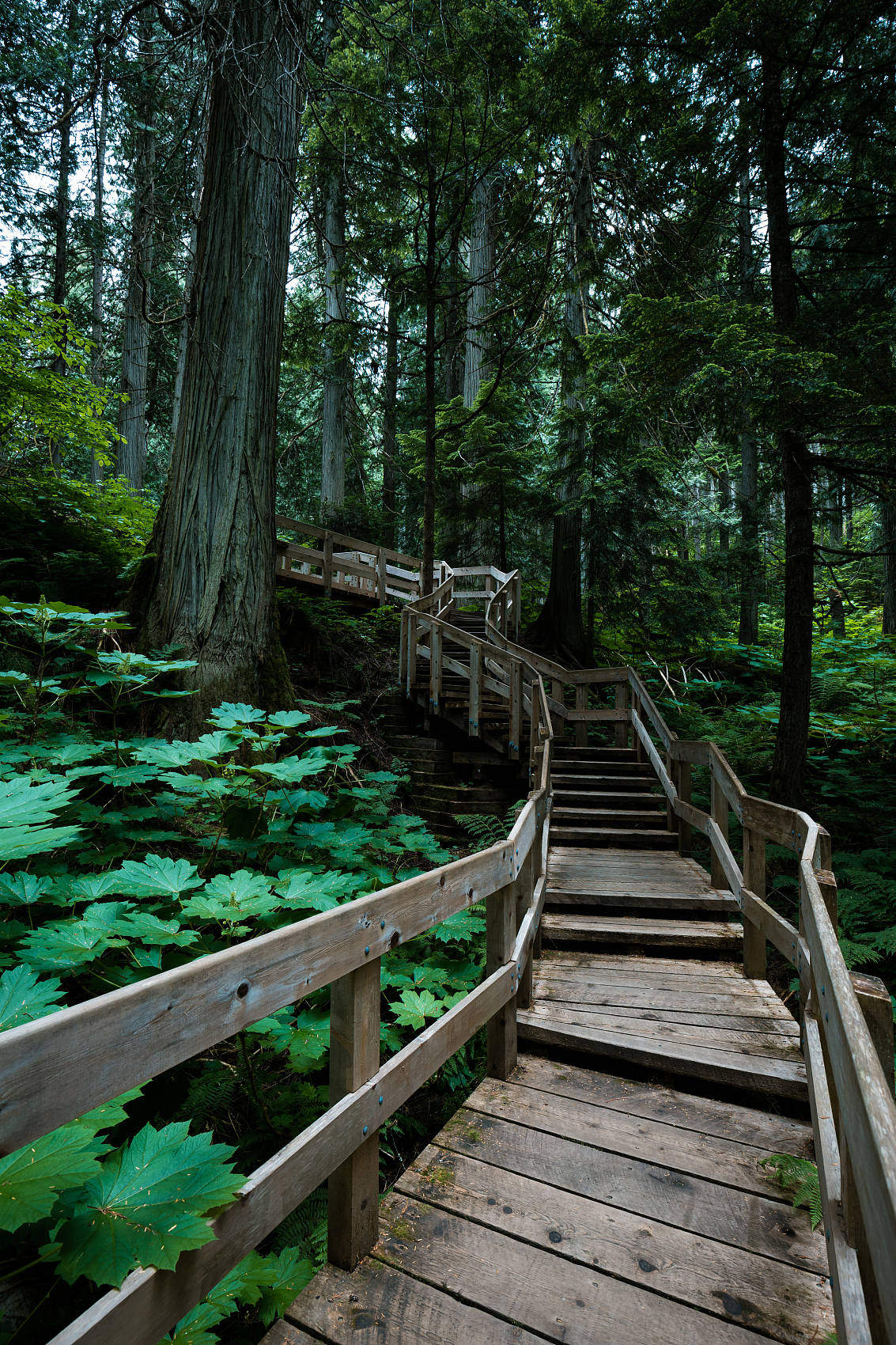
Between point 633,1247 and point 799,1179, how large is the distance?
0.65 meters

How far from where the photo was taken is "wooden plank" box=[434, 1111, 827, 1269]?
1916 mm

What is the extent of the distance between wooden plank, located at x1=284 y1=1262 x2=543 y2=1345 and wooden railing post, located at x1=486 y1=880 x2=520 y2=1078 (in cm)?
114

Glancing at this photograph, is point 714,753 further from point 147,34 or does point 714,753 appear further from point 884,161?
point 147,34

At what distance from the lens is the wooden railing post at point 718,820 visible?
14.9ft

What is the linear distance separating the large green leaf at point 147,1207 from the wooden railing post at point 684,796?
5.47 m

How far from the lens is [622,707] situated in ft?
29.9

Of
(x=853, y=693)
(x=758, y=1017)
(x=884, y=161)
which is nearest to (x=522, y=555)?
(x=853, y=693)

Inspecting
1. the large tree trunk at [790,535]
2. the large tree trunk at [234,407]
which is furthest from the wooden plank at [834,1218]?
the large tree trunk at [790,535]

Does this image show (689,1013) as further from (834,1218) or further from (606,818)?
(606,818)

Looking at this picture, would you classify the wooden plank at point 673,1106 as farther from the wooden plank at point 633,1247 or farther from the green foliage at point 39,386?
the green foliage at point 39,386

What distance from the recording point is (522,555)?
54.2 feet

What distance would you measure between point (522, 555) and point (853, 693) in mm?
8618

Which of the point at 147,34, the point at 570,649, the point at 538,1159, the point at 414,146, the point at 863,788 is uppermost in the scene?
the point at 414,146

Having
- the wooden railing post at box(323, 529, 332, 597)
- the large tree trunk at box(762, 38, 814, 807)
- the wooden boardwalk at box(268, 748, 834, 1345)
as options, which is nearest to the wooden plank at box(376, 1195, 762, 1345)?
the wooden boardwalk at box(268, 748, 834, 1345)
